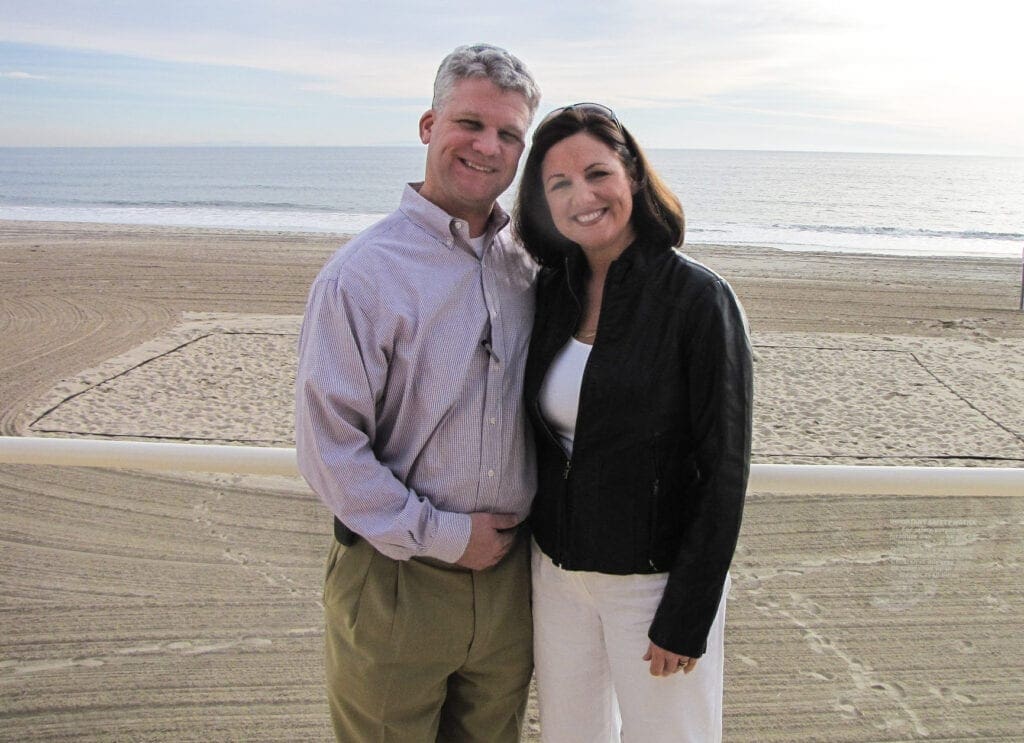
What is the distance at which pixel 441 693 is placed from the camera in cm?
194

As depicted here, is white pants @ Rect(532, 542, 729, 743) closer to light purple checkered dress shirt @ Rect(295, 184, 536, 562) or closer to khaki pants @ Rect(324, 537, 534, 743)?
khaki pants @ Rect(324, 537, 534, 743)

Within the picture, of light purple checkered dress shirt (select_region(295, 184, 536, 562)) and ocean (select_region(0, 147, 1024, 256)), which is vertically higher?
light purple checkered dress shirt (select_region(295, 184, 536, 562))

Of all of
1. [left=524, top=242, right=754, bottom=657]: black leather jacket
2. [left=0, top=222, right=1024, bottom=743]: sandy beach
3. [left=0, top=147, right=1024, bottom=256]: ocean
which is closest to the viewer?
[left=524, top=242, right=754, bottom=657]: black leather jacket

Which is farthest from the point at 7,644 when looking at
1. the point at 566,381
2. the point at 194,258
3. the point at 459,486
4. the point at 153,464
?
the point at 194,258

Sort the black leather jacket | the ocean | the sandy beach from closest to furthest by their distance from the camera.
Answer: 1. the black leather jacket
2. the sandy beach
3. the ocean

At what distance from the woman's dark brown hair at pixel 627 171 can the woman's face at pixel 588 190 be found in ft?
0.06

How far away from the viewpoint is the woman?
1681mm

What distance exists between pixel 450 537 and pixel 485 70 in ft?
3.00

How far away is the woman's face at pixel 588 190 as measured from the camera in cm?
179

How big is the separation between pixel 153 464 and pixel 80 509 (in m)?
0.26

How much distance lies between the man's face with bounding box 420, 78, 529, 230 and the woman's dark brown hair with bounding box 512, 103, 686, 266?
0.06m

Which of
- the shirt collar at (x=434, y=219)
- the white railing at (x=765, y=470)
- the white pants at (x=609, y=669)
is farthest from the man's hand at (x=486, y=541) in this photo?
the shirt collar at (x=434, y=219)

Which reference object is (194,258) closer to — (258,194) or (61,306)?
(61,306)

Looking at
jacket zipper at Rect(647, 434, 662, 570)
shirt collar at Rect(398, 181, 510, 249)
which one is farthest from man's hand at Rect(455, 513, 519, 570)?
shirt collar at Rect(398, 181, 510, 249)
